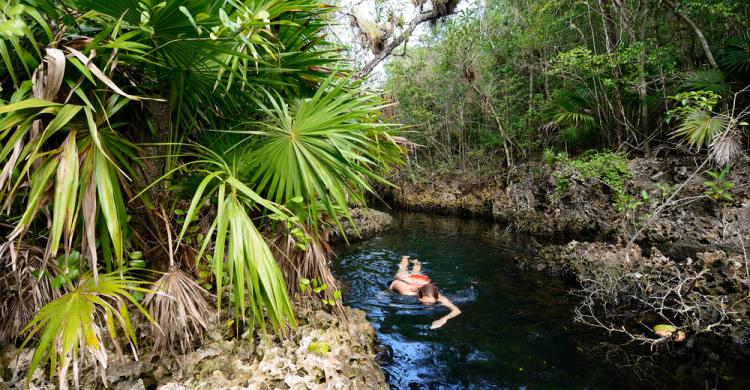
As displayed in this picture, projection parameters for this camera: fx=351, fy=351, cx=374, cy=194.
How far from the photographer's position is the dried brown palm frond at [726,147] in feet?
18.4

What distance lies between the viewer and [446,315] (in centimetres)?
518

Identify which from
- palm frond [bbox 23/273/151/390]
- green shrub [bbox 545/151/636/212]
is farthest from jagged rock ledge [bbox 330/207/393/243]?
palm frond [bbox 23/273/151/390]

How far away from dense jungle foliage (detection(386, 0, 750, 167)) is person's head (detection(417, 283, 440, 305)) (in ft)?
11.6

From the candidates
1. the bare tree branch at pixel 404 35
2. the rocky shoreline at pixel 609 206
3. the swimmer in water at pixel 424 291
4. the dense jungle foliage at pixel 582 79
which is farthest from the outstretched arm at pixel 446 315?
the bare tree branch at pixel 404 35

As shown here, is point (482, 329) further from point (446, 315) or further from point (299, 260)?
point (299, 260)

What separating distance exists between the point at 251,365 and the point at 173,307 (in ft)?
2.45

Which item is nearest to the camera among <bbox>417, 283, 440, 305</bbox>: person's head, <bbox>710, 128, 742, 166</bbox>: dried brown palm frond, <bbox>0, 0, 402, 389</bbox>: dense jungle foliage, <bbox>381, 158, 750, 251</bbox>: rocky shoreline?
<bbox>0, 0, 402, 389</bbox>: dense jungle foliage

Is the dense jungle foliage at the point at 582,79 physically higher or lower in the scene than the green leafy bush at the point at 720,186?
higher

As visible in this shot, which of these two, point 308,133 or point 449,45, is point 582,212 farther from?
point 308,133

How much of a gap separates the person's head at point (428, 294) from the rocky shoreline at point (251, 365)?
2.42 metres

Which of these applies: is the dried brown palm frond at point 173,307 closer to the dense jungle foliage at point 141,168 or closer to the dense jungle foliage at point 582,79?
the dense jungle foliage at point 141,168

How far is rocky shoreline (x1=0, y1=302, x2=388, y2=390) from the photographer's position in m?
2.29

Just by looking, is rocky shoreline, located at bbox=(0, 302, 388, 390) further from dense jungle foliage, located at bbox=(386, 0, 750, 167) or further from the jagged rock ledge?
the jagged rock ledge

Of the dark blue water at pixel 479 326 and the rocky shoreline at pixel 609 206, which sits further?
the rocky shoreline at pixel 609 206
